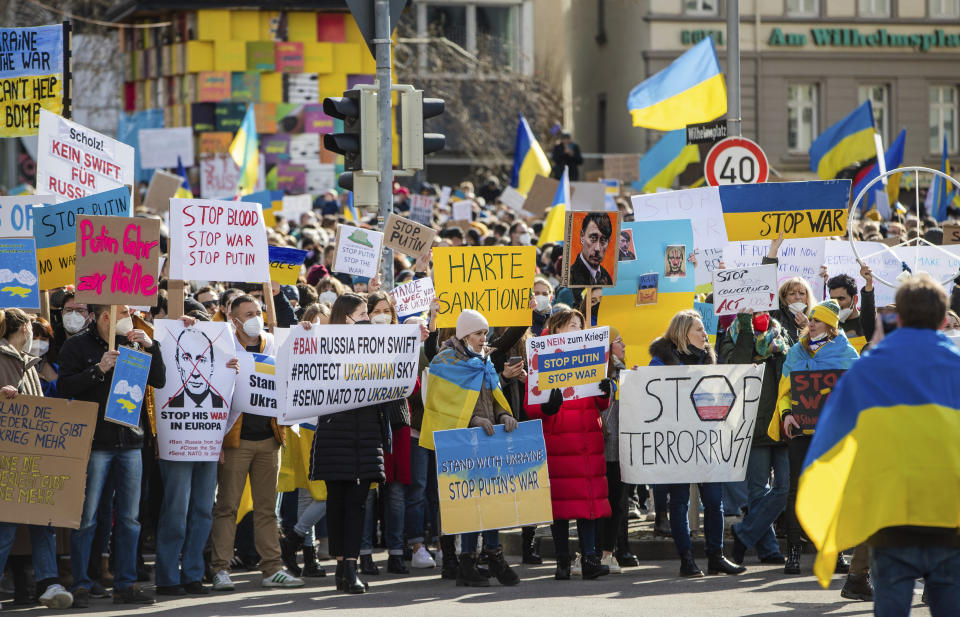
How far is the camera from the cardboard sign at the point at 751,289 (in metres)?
10.4

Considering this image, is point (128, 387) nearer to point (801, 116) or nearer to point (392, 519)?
point (392, 519)

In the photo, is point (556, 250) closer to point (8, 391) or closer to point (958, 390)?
point (8, 391)

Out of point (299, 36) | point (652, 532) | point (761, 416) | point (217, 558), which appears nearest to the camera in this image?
point (217, 558)

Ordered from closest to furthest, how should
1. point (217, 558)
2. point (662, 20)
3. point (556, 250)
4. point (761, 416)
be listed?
point (217, 558)
point (761, 416)
point (556, 250)
point (662, 20)

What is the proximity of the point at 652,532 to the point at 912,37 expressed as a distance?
34381 mm

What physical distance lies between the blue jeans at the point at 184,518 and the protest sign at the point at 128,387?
58 centimetres

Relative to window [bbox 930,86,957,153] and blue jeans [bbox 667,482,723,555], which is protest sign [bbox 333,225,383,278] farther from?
window [bbox 930,86,957,153]

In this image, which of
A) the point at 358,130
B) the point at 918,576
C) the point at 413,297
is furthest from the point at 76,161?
the point at 918,576

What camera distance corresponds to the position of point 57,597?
29.5 ft

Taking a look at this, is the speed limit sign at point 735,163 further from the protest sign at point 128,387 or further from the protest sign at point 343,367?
the protest sign at point 128,387

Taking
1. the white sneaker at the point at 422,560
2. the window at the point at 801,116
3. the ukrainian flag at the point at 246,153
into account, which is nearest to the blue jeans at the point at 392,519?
the white sneaker at the point at 422,560

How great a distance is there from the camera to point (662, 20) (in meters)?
41.0

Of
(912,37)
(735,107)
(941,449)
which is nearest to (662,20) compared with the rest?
(912,37)

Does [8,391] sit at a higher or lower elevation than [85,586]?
higher
